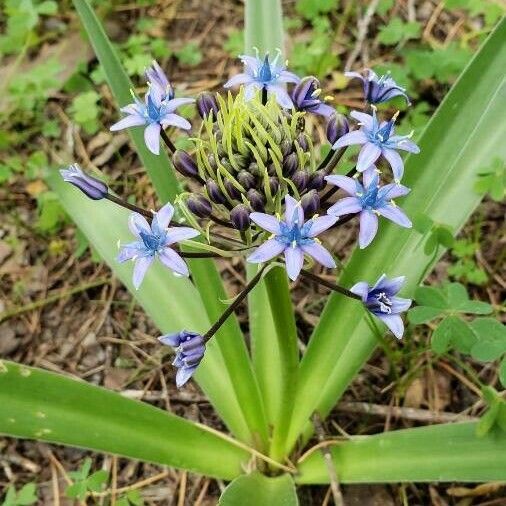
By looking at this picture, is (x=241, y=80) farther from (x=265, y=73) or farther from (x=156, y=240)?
(x=156, y=240)

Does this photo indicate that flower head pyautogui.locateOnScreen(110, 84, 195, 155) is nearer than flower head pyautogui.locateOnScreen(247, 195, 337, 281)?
No

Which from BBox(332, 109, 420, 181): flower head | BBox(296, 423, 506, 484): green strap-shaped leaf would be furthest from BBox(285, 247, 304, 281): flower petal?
BBox(296, 423, 506, 484): green strap-shaped leaf

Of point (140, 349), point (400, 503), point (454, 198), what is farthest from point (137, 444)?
point (454, 198)

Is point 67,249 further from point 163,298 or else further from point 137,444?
point 137,444

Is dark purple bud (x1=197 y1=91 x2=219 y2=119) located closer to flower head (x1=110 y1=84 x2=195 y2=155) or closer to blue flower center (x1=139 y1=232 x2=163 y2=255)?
flower head (x1=110 y1=84 x2=195 y2=155)

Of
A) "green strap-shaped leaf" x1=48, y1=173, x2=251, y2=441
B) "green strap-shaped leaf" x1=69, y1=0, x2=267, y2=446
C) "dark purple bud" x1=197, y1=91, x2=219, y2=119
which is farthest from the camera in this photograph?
"green strap-shaped leaf" x1=48, y1=173, x2=251, y2=441
